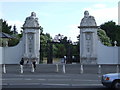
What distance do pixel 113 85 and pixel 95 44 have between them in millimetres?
27513

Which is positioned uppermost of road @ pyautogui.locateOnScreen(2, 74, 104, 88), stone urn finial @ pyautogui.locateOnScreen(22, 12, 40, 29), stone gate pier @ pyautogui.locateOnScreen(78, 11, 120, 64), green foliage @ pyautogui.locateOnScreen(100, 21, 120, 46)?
green foliage @ pyautogui.locateOnScreen(100, 21, 120, 46)

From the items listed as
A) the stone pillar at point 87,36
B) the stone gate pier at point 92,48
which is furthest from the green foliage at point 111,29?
the stone pillar at point 87,36

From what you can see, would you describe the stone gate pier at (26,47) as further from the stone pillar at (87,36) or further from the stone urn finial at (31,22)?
the stone pillar at (87,36)

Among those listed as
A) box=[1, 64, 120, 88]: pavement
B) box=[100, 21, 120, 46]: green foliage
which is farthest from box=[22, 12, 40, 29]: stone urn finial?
box=[100, 21, 120, 46]: green foliage

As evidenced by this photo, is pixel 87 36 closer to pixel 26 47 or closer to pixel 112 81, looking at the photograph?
pixel 26 47

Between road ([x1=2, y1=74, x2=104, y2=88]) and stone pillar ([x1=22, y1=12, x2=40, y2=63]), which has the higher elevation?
stone pillar ([x1=22, y1=12, x2=40, y2=63])

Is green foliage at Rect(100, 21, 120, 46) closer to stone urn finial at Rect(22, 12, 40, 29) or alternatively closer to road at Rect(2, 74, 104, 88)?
stone urn finial at Rect(22, 12, 40, 29)

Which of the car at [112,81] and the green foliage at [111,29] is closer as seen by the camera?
the car at [112,81]

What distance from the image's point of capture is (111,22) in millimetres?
87688

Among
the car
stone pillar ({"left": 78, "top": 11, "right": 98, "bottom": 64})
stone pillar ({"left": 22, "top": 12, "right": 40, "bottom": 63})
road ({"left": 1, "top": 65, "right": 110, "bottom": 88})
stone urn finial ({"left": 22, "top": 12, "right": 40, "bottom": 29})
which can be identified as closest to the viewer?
the car

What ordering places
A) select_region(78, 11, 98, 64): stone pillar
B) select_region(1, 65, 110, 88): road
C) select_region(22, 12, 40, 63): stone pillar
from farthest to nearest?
select_region(22, 12, 40, 63): stone pillar, select_region(78, 11, 98, 64): stone pillar, select_region(1, 65, 110, 88): road

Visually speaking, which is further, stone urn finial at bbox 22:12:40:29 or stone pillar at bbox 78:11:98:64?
stone urn finial at bbox 22:12:40:29

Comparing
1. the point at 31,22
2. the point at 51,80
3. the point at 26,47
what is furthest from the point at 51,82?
the point at 31,22

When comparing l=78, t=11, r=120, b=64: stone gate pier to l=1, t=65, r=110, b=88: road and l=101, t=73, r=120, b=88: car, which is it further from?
l=101, t=73, r=120, b=88: car
